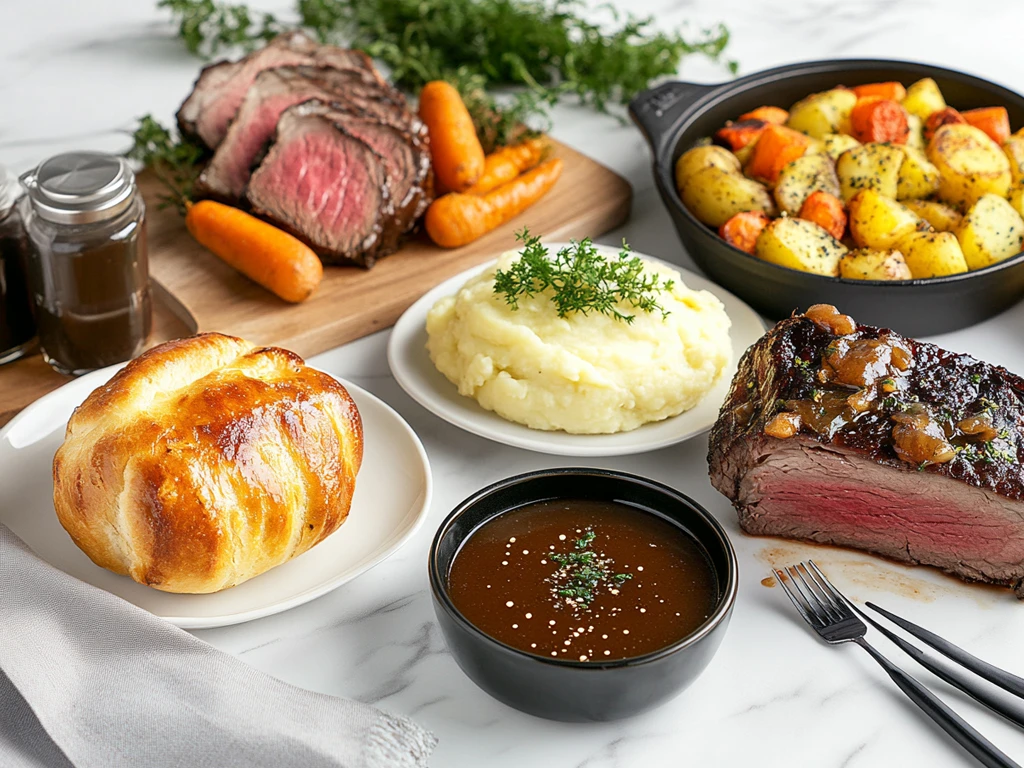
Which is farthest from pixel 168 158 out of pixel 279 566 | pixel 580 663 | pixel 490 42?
pixel 580 663

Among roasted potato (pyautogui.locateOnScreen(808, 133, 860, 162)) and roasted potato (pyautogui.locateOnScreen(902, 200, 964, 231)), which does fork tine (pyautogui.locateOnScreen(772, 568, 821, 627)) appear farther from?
roasted potato (pyautogui.locateOnScreen(808, 133, 860, 162))

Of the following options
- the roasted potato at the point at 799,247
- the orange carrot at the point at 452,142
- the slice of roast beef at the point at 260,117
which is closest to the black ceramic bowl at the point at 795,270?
the roasted potato at the point at 799,247

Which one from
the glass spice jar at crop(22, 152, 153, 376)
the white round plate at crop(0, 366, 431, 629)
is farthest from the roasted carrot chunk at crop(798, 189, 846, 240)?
the glass spice jar at crop(22, 152, 153, 376)

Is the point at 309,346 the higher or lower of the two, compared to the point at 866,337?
lower

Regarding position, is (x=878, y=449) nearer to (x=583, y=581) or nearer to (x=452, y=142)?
(x=583, y=581)

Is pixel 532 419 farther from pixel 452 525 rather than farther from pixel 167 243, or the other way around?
pixel 167 243

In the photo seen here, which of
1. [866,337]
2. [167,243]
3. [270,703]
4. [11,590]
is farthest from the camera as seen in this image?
[167,243]

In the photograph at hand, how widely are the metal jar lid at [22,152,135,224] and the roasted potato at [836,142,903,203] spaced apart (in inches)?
88.7

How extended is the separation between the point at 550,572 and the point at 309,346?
140cm

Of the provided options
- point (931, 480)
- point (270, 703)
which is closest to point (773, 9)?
point (931, 480)

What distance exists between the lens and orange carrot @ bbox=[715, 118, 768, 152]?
3916 millimetres

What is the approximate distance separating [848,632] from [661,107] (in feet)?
7.01

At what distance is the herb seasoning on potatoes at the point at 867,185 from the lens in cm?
340

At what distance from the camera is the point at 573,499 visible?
257 cm
